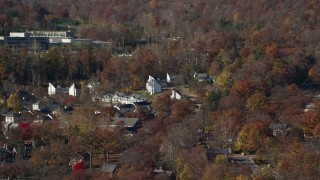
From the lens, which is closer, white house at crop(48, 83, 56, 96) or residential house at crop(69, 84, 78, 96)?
residential house at crop(69, 84, 78, 96)

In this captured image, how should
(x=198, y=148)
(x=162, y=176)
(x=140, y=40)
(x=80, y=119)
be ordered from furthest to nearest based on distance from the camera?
(x=140, y=40) → (x=80, y=119) → (x=198, y=148) → (x=162, y=176)

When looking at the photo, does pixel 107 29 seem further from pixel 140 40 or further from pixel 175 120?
pixel 175 120

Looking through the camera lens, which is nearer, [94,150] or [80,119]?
[94,150]

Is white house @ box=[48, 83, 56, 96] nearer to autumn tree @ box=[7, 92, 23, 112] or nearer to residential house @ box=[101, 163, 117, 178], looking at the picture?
autumn tree @ box=[7, 92, 23, 112]

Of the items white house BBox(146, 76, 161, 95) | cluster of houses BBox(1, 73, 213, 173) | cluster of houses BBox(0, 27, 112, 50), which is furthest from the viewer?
cluster of houses BBox(0, 27, 112, 50)

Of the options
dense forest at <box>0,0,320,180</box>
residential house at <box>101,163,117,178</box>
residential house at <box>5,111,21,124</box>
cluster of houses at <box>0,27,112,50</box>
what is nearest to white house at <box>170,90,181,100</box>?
dense forest at <box>0,0,320,180</box>

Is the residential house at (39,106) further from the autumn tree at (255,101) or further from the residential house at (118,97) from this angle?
the autumn tree at (255,101)

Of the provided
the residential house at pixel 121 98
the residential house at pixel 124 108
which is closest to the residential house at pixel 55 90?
the residential house at pixel 121 98

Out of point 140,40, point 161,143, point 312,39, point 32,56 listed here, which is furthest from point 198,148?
point 140,40
